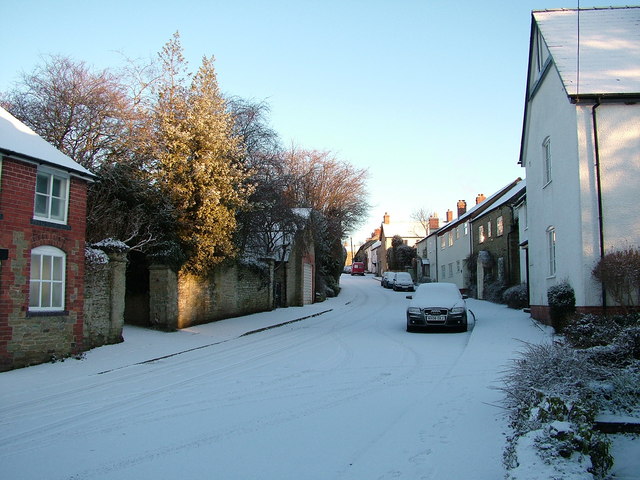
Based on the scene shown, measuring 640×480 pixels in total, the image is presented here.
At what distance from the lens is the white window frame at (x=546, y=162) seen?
17672 mm

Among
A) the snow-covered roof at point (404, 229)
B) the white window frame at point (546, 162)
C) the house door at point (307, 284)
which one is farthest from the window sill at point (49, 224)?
the snow-covered roof at point (404, 229)

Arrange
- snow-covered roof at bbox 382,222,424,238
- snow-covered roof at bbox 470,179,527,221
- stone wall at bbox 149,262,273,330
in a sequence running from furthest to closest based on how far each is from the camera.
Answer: snow-covered roof at bbox 382,222,424,238, snow-covered roof at bbox 470,179,527,221, stone wall at bbox 149,262,273,330

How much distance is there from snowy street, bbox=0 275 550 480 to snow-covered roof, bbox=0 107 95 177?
432 centimetres

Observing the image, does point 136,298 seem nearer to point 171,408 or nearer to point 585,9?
point 171,408

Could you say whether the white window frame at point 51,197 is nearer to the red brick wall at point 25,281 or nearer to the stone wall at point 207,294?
the red brick wall at point 25,281

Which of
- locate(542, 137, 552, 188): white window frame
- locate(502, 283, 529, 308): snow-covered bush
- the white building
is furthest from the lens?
locate(502, 283, 529, 308): snow-covered bush

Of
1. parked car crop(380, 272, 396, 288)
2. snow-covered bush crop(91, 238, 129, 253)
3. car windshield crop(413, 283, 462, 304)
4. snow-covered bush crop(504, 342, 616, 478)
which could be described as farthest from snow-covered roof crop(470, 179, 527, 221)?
snow-covered bush crop(504, 342, 616, 478)

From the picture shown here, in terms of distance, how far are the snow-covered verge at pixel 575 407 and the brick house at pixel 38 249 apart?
9.35 metres

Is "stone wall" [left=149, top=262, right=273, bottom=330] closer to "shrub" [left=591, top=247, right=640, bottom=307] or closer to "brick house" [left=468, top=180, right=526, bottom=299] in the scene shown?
"shrub" [left=591, top=247, right=640, bottom=307]

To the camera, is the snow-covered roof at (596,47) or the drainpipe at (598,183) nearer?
the drainpipe at (598,183)

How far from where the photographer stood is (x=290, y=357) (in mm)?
12414

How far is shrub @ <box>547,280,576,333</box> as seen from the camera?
14312mm

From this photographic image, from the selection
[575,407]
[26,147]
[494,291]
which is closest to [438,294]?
[494,291]

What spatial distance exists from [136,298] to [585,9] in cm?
1812
